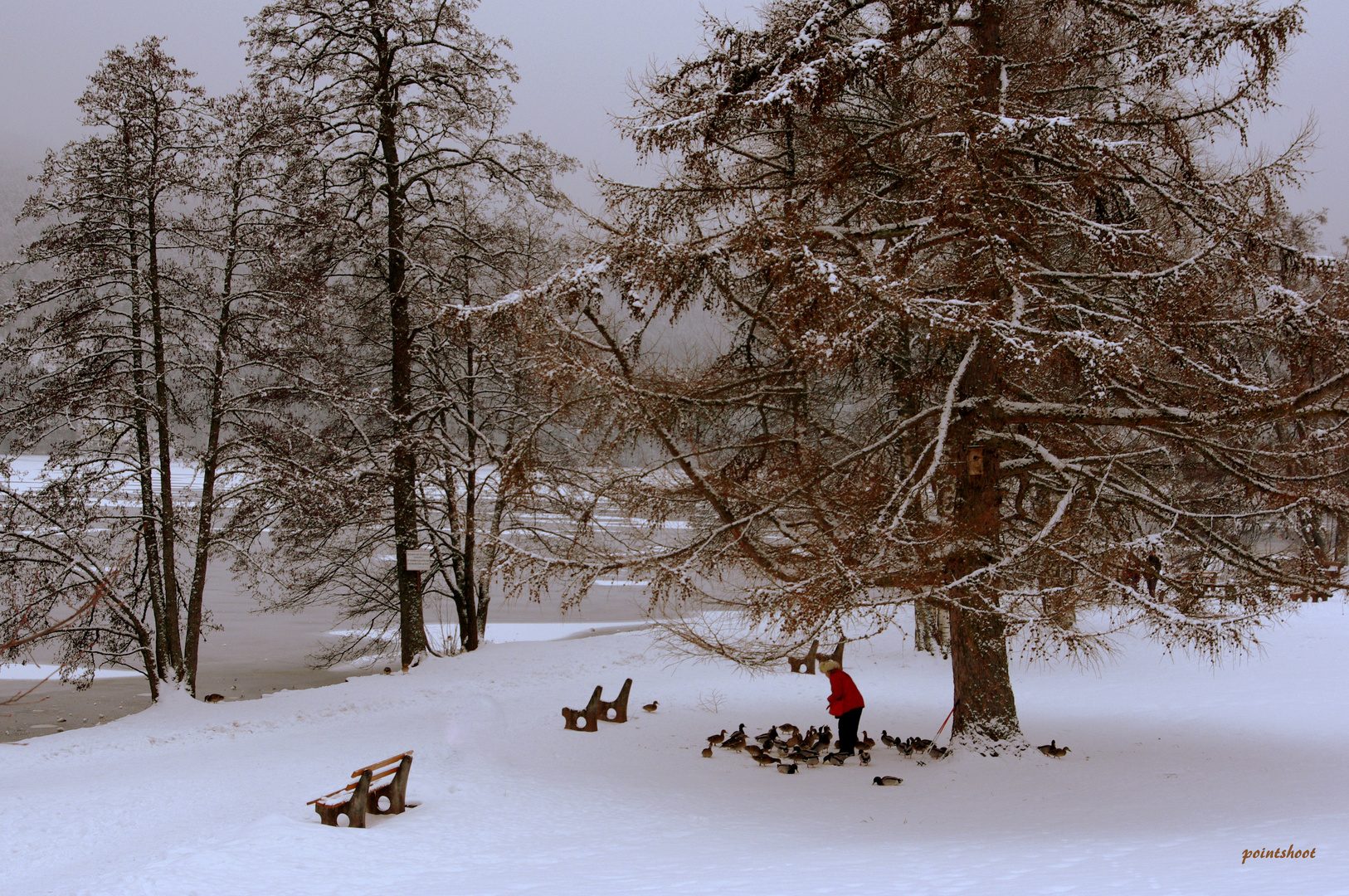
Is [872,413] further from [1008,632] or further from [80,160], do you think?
[80,160]

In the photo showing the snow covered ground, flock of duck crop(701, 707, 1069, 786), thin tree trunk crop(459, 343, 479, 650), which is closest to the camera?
the snow covered ground

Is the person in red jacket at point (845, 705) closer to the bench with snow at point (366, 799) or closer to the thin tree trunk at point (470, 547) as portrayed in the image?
the bench with snow at point (366, 799)

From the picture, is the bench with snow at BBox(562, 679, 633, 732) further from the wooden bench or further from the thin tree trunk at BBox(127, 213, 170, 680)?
the wooden bench

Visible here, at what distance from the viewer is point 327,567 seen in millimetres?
17109

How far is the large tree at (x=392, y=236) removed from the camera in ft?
49.3

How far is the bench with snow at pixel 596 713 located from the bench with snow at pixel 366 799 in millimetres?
3105

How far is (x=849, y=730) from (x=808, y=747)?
0.58 meters

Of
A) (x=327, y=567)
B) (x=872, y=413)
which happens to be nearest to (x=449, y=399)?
(x=327, y=567)

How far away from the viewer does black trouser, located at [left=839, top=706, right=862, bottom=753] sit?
10.1 metres

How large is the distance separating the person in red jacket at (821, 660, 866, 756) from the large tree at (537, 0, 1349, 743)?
119 centimetres

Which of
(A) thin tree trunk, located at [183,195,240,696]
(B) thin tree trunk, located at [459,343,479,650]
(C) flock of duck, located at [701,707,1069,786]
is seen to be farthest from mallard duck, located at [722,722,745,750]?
(A) thin tree trunk, located at [183,195,240,696]

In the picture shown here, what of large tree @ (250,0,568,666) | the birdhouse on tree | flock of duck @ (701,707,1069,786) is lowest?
flock of duck @ (701,707,1069,786)

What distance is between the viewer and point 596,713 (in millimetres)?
11719

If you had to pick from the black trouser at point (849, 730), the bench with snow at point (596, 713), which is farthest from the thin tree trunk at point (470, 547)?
the black trouser at point (849, 730)
